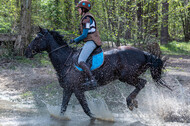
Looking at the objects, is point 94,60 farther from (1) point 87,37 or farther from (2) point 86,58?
(1) point 87,37

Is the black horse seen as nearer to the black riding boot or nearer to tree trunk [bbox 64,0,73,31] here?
the black riding boot

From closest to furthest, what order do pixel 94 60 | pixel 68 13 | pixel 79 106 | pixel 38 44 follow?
pixel 94 60
pixel 38 44
pixel 79 106
pixel 68 13

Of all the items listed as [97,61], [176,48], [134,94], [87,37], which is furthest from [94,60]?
[176,48]

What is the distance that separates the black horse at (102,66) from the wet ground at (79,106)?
1.51 feet

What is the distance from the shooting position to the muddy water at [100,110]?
5902 mm

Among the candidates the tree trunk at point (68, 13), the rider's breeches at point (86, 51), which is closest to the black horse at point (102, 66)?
the rider's breeches at point (86, 51)

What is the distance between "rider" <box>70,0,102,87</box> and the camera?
19.0 ft

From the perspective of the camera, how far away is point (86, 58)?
5914 mm

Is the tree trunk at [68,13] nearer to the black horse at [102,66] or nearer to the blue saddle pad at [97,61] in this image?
the black horse at [102,66]

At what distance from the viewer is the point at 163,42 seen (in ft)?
79.9

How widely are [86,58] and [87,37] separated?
0.51 m

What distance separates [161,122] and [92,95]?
119 inches

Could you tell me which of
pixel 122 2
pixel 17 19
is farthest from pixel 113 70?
pixel 17 19

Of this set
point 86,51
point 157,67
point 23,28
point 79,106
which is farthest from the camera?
point 23,28
